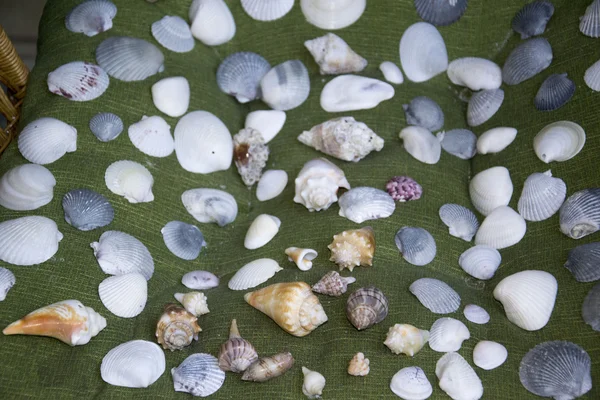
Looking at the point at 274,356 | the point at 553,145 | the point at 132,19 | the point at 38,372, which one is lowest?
the point at 38,372

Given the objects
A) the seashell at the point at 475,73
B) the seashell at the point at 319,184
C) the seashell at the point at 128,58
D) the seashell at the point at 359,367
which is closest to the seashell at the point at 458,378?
the seashell at the point at 359,367

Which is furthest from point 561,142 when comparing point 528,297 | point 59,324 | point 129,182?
point 59,324

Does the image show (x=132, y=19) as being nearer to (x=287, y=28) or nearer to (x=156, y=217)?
(x=287, y=28)

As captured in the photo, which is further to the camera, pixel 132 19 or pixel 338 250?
pixel 132 19

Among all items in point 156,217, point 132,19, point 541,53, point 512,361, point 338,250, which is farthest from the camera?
point 132,19

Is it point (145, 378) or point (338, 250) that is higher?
point (338, 250)

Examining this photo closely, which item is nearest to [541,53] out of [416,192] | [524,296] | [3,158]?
[416,192]

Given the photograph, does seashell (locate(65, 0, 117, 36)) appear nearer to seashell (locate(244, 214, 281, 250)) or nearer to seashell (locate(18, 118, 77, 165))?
seashell (locate(18, 118, 77, 165))

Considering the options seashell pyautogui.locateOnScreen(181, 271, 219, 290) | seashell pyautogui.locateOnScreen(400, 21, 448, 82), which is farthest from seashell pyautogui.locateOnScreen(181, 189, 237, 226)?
seashell pyautogui.locateOnScreen(400, 21, 448, 82)
